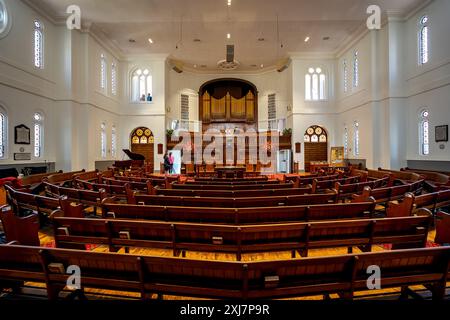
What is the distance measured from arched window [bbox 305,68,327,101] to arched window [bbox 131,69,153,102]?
10.1 m

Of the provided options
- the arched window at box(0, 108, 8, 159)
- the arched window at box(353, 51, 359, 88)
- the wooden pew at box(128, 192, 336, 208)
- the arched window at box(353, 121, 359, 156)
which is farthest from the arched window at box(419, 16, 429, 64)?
the arched window at box(0, 108, 8, 159)

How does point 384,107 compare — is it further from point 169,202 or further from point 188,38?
point 169,202

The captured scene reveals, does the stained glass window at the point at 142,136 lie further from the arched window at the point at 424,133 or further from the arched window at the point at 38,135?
the arched window at the point at 424,133

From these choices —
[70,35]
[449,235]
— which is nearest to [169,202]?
[449,235]

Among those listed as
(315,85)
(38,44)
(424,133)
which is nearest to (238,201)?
(424,133)

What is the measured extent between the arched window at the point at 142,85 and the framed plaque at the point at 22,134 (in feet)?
26.2

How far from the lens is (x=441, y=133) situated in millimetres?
9859

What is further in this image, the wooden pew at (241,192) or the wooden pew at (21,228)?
the wooden pew at (241,192)

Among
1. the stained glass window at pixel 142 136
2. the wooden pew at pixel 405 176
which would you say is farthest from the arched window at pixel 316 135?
the stained glass window at pixel 142 136

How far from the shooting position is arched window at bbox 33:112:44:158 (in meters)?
11.3

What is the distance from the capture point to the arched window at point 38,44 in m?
11.0

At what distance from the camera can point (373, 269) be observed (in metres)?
1.80

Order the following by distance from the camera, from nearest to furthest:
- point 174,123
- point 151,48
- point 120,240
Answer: point 120,240 < point 151,48 < point 174,123

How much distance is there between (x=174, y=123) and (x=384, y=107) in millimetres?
12789
